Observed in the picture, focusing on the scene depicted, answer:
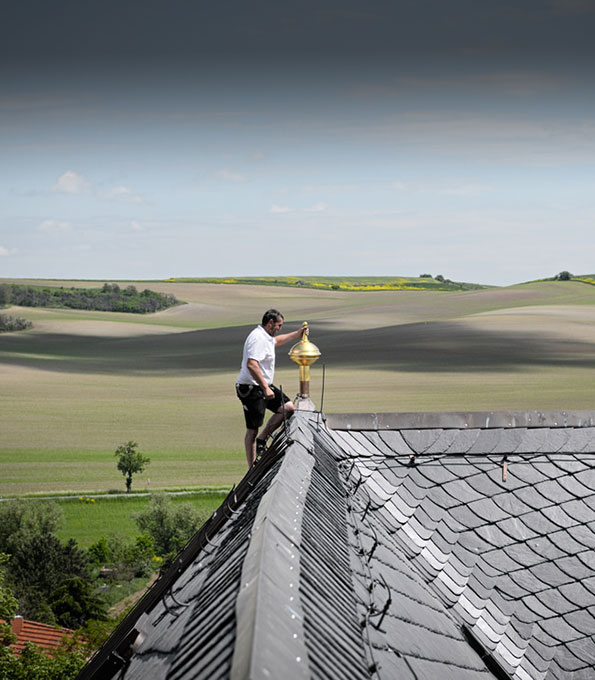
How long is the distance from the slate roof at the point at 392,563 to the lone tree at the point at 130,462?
53.3 metres

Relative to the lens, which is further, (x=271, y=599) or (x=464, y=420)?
(x=464, y=420)

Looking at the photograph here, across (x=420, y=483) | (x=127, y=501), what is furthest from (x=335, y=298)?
(x=420, y=483)

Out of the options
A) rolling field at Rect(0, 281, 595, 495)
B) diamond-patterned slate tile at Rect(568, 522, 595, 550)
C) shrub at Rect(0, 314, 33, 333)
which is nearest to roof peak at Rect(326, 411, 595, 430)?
diamond-patterned slate tile at Rect(568, 522, 595, 550)

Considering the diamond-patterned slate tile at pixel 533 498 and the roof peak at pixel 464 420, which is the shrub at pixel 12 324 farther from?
the diamond-patterned slate tile at pixel 533 498

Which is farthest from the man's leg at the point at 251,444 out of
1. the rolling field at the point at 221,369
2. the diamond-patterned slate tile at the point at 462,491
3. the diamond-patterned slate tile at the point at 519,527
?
the rolling field at the point at 221,369

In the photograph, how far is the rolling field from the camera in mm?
58059

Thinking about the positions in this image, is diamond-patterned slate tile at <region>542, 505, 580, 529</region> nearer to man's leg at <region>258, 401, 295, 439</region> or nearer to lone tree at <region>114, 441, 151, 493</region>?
man's leg at <region>258, 401, 295, 439</region>

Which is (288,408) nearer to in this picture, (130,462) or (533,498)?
(533,498)

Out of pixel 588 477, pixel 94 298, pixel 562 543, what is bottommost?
pixel 94 298

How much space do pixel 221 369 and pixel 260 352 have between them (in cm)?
6190

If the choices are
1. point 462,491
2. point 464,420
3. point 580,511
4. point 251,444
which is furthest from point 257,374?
point 580,511

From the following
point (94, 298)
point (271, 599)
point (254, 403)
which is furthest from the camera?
point (94, 298)

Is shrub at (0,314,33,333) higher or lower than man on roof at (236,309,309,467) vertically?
lower

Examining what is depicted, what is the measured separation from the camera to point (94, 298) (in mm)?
74312
